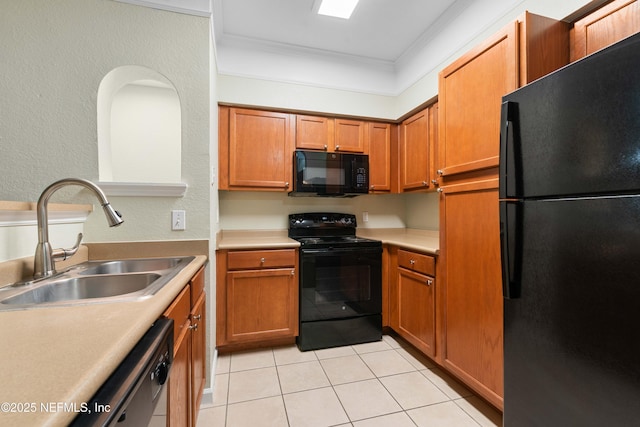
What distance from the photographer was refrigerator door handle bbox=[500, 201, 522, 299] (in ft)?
3.57

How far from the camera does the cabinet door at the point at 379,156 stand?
2715 mm

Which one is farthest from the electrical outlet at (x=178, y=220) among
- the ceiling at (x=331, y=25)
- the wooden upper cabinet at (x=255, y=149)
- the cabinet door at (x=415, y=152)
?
the cabinet door at (x=415, y=152)

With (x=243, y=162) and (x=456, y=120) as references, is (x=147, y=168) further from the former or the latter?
(x=456, y=120)

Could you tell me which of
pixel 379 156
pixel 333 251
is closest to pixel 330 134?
pixel 379 156

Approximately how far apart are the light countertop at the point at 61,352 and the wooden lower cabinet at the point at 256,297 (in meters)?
1.34

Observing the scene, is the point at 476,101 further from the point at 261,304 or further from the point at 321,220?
the point at 261,304

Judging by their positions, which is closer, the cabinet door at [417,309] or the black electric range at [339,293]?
the cabinet door at [417,309]

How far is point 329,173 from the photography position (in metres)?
2.52

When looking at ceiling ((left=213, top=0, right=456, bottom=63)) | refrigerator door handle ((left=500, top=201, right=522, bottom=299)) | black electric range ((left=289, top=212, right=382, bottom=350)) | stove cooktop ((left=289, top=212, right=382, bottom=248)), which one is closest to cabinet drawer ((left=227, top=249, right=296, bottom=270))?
black electric range ((left=289, top=212, right=382, bottom=350))

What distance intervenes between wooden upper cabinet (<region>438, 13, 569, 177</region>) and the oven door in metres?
1.00

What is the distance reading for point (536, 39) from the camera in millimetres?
1277

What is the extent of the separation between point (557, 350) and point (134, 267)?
1.89 metres

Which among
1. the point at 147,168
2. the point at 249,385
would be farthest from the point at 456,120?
the point at 147,168

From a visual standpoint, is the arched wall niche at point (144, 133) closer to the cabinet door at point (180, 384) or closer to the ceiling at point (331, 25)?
the ceiling at point (331, 25)
